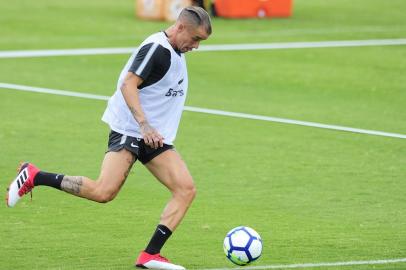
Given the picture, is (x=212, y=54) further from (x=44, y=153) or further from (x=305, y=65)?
(x=44, y=153)

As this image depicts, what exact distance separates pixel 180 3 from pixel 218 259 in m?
20.1

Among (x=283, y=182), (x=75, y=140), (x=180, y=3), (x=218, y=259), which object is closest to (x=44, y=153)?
(x=75, y=140)

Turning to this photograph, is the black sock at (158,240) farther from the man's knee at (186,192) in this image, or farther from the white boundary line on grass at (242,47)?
the white boundary line on grass at (242,47)

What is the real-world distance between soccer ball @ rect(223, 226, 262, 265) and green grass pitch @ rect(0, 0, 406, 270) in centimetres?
31

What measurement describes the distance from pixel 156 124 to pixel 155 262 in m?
1.27

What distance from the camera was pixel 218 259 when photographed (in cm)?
978

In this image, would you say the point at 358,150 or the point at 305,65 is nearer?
the point at 358,150

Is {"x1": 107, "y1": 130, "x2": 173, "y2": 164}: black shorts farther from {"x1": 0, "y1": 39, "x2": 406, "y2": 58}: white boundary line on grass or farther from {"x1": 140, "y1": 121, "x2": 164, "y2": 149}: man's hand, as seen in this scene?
{"x1": 0, "y1": 39, "x2": 406, "y2": 58}: white boundary line on grass

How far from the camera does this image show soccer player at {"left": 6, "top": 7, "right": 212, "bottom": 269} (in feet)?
30.6

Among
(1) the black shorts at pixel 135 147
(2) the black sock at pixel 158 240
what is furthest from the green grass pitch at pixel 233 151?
(1) the black shorts at pixel 135 147

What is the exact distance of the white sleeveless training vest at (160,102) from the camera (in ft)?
31.1

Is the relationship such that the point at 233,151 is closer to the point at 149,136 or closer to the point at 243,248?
the point at 243,248

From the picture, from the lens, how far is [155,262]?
9344mm

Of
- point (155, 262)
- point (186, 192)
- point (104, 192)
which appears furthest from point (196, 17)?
point (155, 262)
